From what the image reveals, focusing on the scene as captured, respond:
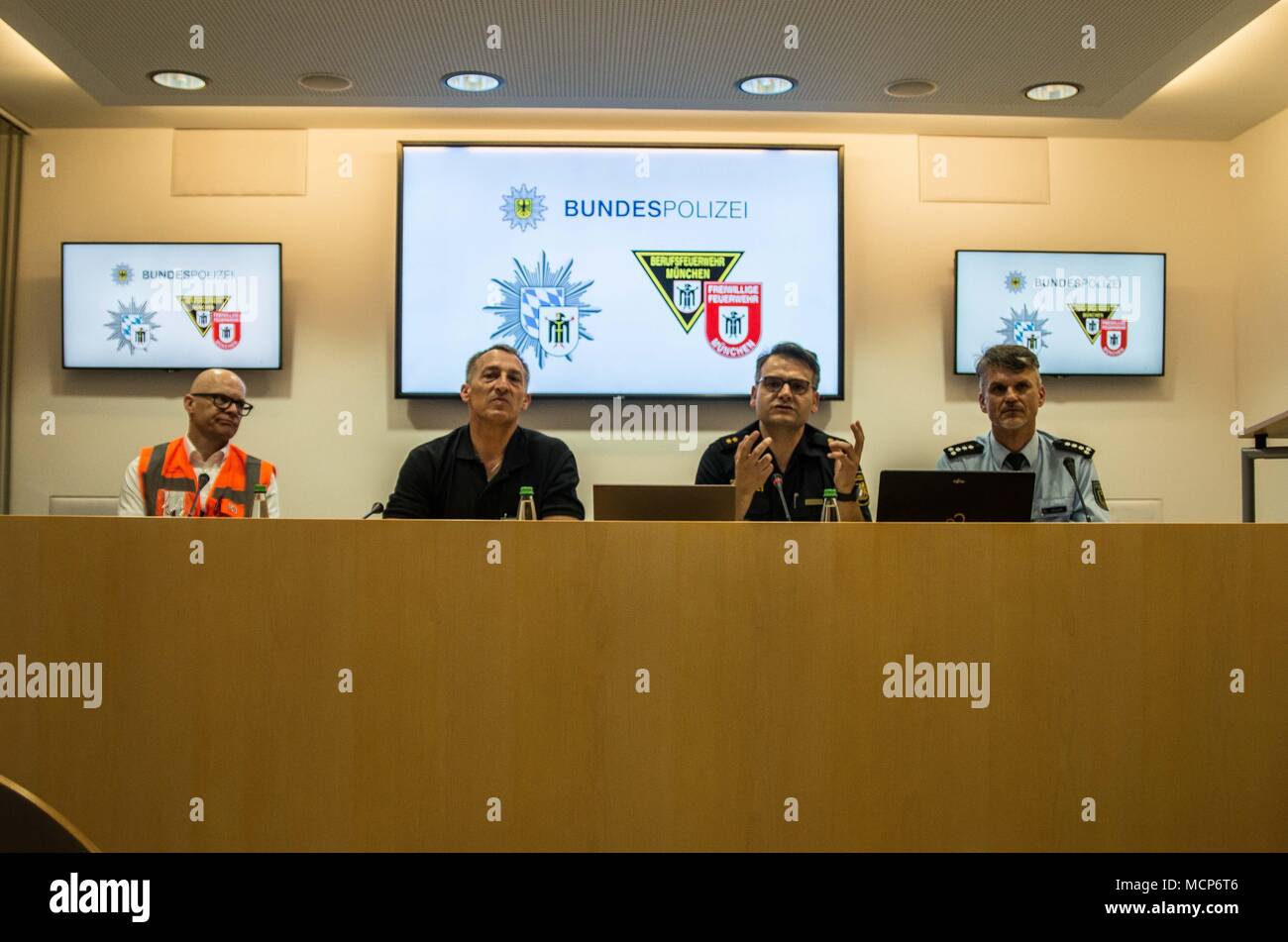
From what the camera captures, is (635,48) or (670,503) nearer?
(670,503)

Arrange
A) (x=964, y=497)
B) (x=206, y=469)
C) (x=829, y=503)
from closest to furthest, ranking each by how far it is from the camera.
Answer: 1. (x=964, y=497)
2. (x=829, y=503)
3. (x=206, y=469)

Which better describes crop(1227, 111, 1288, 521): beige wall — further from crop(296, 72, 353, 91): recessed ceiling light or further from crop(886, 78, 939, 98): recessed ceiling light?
crop(296, 72, 353, 91): recessed ceiling light

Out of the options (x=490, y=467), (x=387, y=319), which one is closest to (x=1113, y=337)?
(x=490, y=467)

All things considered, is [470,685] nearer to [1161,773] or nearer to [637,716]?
[637,716]

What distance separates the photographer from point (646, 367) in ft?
13.7

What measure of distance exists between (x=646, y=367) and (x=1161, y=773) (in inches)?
105

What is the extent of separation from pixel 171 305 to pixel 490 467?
180 centimetres

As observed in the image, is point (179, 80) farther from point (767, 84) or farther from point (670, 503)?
point (670, 503)

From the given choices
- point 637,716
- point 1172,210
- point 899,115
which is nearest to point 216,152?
point 899,115

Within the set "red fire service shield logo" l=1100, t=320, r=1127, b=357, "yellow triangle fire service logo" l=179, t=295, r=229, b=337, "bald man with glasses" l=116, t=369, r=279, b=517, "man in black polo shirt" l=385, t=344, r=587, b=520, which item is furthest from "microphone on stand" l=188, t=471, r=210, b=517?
"red fire service shield logo" l=1100, t=320, r=1127, b=357

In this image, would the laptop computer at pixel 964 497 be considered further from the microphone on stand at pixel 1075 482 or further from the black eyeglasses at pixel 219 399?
the black eyeglasses at pixel 219 399

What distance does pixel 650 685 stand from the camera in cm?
185

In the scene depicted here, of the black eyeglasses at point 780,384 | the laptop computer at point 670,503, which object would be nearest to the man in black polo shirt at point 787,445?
the black eyeglasses at point 780,384

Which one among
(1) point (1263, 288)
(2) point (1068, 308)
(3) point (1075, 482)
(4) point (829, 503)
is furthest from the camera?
(2) point (1068, 308)
